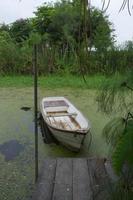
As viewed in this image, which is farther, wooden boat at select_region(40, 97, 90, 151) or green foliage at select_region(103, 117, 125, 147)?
wooden boat at select_region(40, 97, 90, 151)

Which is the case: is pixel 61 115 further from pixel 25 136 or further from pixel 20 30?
pixel 20 30

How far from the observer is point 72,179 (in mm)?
2643

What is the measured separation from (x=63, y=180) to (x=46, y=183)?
0.39 ft

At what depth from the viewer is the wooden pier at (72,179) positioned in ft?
7.64

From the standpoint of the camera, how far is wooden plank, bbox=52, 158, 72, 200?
234 cm

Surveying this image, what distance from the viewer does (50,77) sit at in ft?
31.1

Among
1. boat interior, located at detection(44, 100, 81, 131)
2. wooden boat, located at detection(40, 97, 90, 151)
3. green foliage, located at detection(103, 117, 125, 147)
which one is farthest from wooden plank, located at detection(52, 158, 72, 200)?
boat interior, located at detection(44, 100, 81, 131)

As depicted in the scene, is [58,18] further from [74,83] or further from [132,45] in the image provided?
[74,83]

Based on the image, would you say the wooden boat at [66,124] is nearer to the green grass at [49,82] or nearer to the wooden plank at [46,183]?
the wooden plank at [46,183]

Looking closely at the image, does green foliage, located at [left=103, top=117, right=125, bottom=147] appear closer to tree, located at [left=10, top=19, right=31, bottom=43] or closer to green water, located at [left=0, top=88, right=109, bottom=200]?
green water, located at [left=0, top=88, right=109, bottom=200]

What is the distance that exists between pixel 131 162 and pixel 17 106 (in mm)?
5874

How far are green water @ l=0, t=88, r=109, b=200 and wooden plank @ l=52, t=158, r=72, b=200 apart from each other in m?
0.46

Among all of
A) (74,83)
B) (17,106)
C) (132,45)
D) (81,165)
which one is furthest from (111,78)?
(74,83)

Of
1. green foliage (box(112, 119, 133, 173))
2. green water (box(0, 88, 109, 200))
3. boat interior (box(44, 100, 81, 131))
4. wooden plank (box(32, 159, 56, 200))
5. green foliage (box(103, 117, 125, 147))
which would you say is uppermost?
green foliage (box(112, 119, 133, 173))
